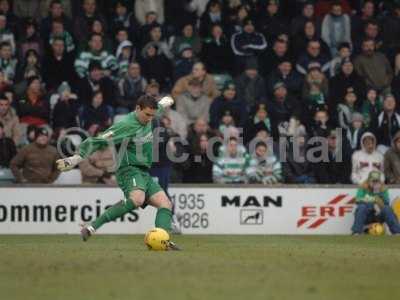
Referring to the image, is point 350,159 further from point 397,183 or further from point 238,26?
point 238,26

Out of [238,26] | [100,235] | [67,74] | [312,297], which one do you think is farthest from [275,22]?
[312,297]

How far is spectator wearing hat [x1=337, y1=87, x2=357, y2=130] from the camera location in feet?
79.8

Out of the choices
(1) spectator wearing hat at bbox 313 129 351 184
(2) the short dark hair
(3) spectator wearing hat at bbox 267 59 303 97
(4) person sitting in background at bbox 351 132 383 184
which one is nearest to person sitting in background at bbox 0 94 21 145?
(3) spectator wearing hat at bbox 267 59 303 97

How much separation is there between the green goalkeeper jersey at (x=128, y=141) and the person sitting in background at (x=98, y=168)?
661 cm

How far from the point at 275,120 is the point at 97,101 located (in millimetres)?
3737

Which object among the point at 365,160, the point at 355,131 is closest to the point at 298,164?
the point at 365,160

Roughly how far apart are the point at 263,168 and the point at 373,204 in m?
2.32

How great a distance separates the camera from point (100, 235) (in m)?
21.4

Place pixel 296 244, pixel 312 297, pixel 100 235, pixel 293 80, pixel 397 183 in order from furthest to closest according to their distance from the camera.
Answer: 1. pixel 293 80
2. pixel 397 183
3. pixel 100 235
4. pixel 296 244
5. pixel 312 297

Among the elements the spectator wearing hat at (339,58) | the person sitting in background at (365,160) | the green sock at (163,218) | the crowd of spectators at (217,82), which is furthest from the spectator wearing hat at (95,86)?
the green sock at (163,218)

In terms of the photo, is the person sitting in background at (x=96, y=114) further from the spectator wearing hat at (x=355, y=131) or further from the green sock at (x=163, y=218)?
the green sock at (x=163, y=218)

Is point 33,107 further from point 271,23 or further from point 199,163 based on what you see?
point 271,23

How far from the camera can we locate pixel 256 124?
23438mm

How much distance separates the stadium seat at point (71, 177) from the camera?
22609 mm
